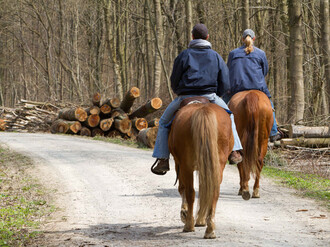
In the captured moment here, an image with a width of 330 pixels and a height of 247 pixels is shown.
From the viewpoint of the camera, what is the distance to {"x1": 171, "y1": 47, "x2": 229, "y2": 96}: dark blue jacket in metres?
5.80

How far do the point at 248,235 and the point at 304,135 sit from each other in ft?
27.0

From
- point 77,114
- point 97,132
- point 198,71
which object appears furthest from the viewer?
point 77,114

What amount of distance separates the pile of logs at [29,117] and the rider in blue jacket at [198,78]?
70.9 ft

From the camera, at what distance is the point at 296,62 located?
1412 centimetres

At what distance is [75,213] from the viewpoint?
695 centimetres

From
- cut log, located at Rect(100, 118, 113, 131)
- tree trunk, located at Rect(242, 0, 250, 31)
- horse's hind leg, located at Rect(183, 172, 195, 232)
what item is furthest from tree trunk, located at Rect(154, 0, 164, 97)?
horse's hind leg, located at Rect(183, 172, 195, 232)

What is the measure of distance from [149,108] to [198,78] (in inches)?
578

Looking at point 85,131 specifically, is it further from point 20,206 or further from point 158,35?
point 20,206

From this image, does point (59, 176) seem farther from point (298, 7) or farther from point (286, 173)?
point (298, 7)

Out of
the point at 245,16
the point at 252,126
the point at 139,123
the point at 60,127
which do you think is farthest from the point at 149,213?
the point at 60,127

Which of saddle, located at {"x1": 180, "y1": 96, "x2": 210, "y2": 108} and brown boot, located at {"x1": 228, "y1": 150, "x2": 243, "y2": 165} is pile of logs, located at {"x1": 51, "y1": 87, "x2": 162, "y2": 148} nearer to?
brown boot, located at {"x1": 228, "y1": 150, "x2": 243, "y2": 165}

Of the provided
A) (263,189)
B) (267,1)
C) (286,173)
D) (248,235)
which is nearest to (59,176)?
(263,189)

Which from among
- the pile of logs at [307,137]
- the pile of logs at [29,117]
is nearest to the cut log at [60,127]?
the pile of logs at [29,117]

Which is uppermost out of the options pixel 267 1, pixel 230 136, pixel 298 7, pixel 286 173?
pixel 267 1
